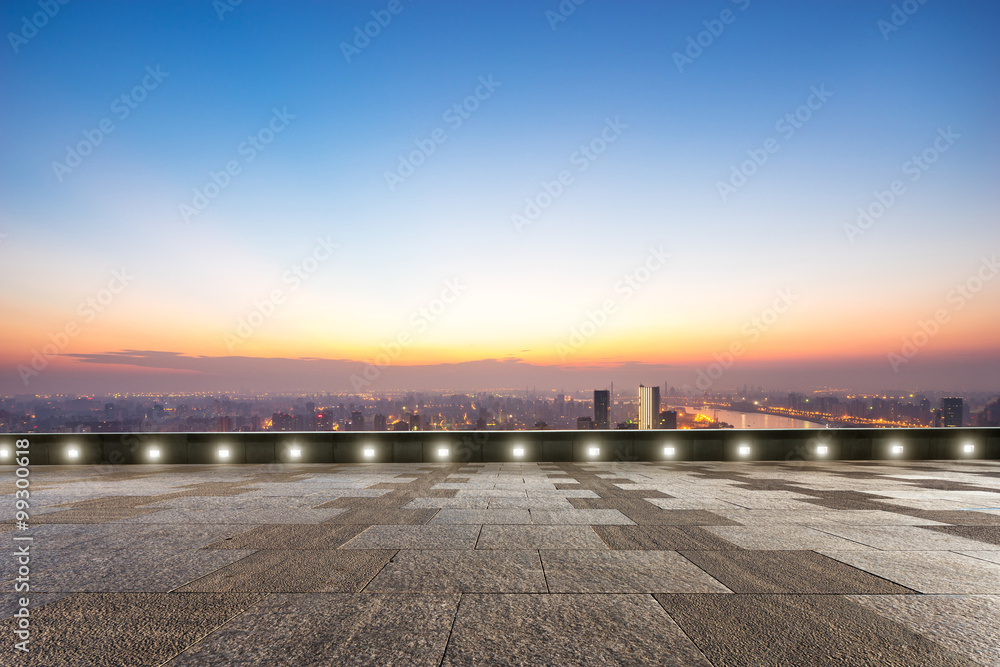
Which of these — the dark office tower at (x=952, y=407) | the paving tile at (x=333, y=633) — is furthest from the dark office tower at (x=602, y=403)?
the paving tile at (x=333, y=633)

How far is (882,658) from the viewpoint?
4090mm

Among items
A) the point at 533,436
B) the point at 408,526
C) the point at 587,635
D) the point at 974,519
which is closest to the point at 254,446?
the point at 533,436

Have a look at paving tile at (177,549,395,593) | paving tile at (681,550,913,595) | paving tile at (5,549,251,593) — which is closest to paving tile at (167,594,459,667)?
paving tile at (177,549,395,593)

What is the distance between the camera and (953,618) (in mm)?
4898

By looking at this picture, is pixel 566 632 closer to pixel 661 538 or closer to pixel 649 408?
pixel 661 538

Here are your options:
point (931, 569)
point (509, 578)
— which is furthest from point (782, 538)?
point (509, 578)

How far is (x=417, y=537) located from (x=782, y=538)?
626 centimetres

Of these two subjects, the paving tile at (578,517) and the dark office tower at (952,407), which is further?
the dark office tower at (952,407)

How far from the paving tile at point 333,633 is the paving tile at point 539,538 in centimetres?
233

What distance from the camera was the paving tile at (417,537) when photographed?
24.5 feet

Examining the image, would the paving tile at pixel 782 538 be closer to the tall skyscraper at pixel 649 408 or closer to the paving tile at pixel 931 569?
the paving tile at pixel 931 569

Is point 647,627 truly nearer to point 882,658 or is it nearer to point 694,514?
point 882,658

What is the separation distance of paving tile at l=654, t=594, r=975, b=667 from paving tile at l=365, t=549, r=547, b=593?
5.74ft

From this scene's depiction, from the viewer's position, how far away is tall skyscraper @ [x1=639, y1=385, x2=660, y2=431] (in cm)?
2290
